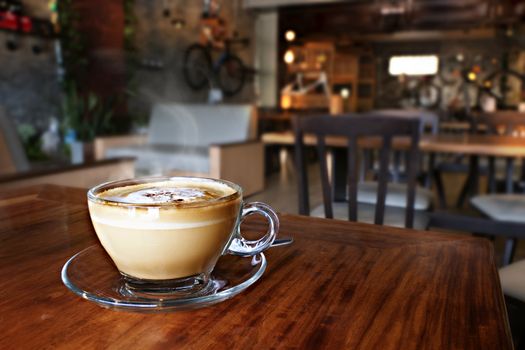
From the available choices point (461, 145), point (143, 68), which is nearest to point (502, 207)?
point (461, 145)

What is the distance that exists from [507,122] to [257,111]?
2824 millimetres

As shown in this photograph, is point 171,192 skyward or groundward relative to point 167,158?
skyward

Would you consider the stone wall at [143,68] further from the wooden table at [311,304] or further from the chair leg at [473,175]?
the wooden table at [311,304]

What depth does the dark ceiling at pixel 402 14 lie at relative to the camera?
269 inches

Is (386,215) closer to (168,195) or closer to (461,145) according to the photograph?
(461,145)

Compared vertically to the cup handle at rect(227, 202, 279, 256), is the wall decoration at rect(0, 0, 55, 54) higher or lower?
higher

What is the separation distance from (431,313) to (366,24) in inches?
299

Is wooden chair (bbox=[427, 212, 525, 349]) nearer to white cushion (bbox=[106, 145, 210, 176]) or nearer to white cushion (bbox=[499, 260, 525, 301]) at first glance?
white cushion (bbox=[499, 260, 525, 301])

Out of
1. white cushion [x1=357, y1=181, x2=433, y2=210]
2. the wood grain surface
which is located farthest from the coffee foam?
the wood grain surface

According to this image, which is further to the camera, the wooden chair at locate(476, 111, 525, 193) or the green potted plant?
the green potted plant

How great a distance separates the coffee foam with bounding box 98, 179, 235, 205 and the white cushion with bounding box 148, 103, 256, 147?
363cm

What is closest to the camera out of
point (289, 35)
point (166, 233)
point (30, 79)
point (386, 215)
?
point (166, 233)

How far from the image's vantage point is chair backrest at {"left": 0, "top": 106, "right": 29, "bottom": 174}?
2.21m

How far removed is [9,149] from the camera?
227 centimetres
